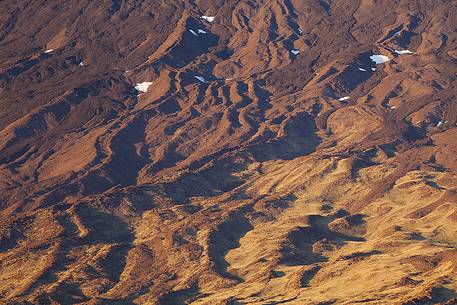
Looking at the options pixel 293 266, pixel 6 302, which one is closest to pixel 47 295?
pixel 6 302

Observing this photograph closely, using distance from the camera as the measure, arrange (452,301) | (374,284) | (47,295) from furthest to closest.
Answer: (47,295) → (374,284) → (452,301)

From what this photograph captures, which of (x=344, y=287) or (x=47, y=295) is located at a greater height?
(x=47, y=295)

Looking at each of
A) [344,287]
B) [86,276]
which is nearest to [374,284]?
[344,287]

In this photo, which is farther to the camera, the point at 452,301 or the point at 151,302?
the point at 151,302

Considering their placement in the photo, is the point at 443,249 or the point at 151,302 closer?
the point at 151,302

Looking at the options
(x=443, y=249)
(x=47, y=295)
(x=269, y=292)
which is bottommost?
(x=443, y=249)

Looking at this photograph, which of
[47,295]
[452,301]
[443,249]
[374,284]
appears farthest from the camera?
[443,249]

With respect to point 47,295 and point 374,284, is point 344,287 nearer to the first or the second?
point 374,284

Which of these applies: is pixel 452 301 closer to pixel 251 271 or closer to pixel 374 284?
pixel 374 284

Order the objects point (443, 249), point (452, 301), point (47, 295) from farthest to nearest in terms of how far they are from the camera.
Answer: point (443, 249)
point (47, 295)
point (452, 301)
